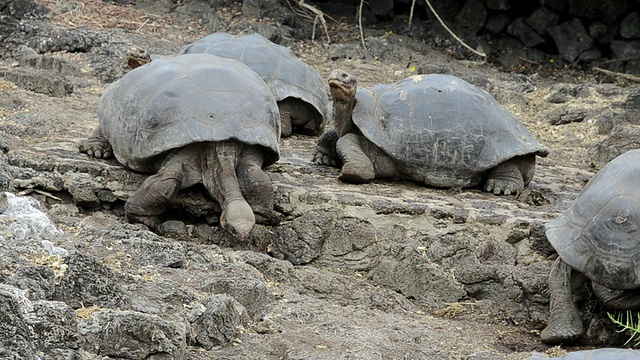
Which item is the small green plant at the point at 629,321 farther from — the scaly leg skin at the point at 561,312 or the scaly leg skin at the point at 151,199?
the scaly leg skin at the point at 151,199

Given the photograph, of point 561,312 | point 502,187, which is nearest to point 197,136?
point 502,187

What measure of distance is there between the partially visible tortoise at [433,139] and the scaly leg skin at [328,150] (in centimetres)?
13

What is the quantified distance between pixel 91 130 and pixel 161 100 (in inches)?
57.5

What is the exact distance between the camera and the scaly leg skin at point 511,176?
7008mm

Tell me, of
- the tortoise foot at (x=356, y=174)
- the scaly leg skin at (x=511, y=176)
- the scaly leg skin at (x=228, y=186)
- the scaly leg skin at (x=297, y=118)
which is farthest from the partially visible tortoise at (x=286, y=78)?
the scaly leg skin at (x=228, y=186)

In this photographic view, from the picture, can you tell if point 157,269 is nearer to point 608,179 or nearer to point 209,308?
point 209,308

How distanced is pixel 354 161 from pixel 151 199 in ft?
4.88

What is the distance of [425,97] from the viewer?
23.1 ft

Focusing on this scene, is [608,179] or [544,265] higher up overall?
[608,179]

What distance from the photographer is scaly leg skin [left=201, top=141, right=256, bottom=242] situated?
5828mm

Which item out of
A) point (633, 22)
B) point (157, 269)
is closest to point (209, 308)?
point (157, 269)

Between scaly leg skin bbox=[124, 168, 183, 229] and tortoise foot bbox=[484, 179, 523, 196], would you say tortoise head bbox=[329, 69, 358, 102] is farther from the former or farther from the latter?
scaly leg skin bbox=[124, 168, 183, 229]

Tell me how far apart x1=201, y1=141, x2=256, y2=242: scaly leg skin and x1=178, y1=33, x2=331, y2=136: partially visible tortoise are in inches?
80.3

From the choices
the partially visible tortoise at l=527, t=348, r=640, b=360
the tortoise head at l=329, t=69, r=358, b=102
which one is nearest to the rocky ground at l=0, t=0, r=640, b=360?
the tortoise head at l=329, t=69, r=358, b=102
